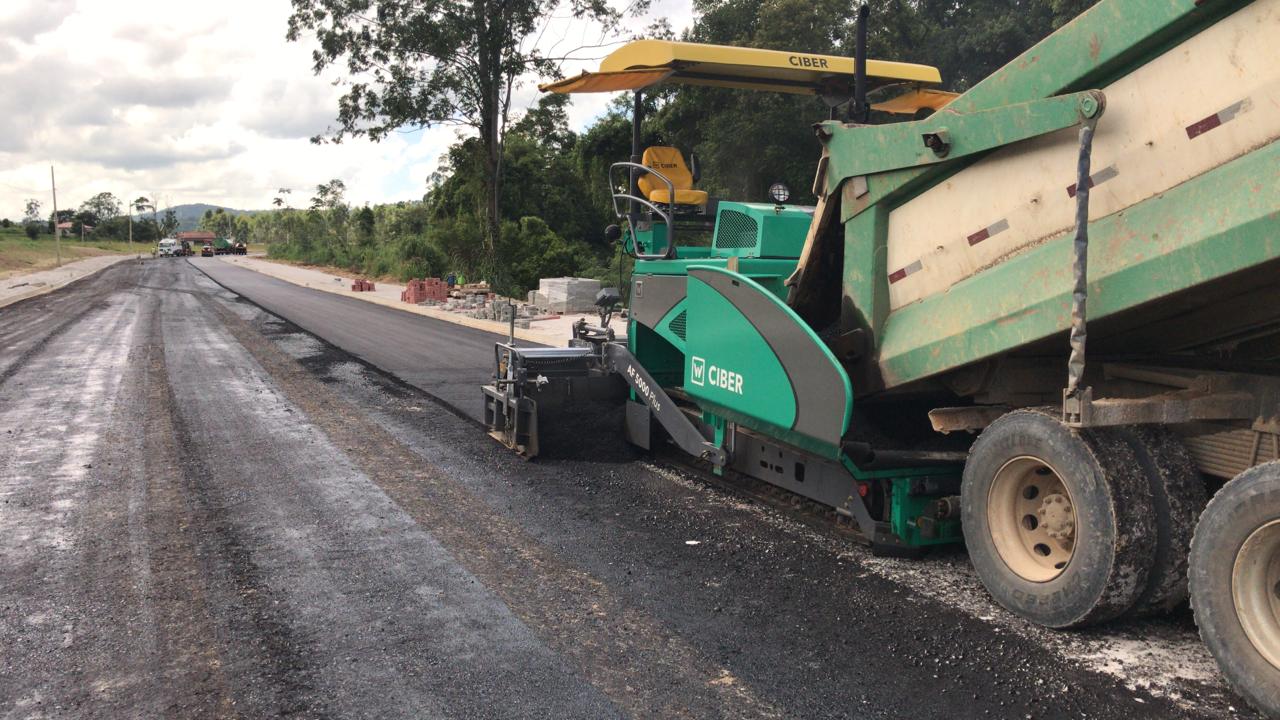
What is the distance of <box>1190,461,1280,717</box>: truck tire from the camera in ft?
10.3

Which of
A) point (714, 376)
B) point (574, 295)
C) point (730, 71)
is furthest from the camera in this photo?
point (574, 295)

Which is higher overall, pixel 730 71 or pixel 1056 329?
pixel 730 71

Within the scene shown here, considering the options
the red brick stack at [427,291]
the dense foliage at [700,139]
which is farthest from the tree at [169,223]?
the red brick stack at [427,291]

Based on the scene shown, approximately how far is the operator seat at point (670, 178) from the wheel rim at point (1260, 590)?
4.06 metres

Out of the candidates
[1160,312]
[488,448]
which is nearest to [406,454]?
[488,448]

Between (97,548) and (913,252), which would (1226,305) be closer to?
(913,252)

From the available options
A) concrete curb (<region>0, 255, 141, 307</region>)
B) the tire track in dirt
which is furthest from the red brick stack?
the tire track in dirt

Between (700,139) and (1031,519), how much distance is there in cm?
2587

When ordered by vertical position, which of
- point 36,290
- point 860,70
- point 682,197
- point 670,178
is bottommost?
point 36,290

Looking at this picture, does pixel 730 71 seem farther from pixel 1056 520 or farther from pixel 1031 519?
pixel 1056 520

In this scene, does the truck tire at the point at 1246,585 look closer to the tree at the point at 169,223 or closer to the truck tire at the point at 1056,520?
the truck tire at the point at 1056,520

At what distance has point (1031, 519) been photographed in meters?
4.18

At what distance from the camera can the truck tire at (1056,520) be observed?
11.8ft

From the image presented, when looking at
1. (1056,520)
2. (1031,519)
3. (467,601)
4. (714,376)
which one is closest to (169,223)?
(714,376)
